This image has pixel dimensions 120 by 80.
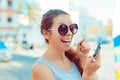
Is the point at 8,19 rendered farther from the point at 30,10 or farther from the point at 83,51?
the point at 83,51

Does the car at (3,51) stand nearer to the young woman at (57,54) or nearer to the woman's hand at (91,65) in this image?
the young woman at (57,54)

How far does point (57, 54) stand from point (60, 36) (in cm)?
7

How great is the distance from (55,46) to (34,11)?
21558 mm

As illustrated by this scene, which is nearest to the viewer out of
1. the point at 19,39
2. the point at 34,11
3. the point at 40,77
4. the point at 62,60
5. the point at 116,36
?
the point at 40,77

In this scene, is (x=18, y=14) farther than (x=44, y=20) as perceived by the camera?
Yes

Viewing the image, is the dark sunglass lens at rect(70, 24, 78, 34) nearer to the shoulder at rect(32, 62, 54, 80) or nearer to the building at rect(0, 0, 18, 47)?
the shoulder at rect(32, 62, 54, 80)

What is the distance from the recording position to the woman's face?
3.91 feet

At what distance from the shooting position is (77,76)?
1.20m

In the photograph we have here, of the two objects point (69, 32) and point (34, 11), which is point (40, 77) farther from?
point (34, 11)

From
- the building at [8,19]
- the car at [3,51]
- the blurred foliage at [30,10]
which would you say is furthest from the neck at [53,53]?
the building at [8,19]

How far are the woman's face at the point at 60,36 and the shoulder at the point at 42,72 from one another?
0.09 m

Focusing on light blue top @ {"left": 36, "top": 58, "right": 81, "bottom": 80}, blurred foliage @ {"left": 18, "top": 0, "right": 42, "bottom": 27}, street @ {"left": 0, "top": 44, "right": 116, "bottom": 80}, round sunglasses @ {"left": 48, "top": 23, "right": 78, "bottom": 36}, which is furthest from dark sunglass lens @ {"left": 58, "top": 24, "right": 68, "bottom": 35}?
blurred foliage @ {"left": 18, "top": 0, "right": 42, "bottom": 27}

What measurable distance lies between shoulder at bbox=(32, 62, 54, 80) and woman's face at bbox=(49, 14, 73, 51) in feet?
0.31

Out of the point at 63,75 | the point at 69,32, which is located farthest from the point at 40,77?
the point at 69,32
